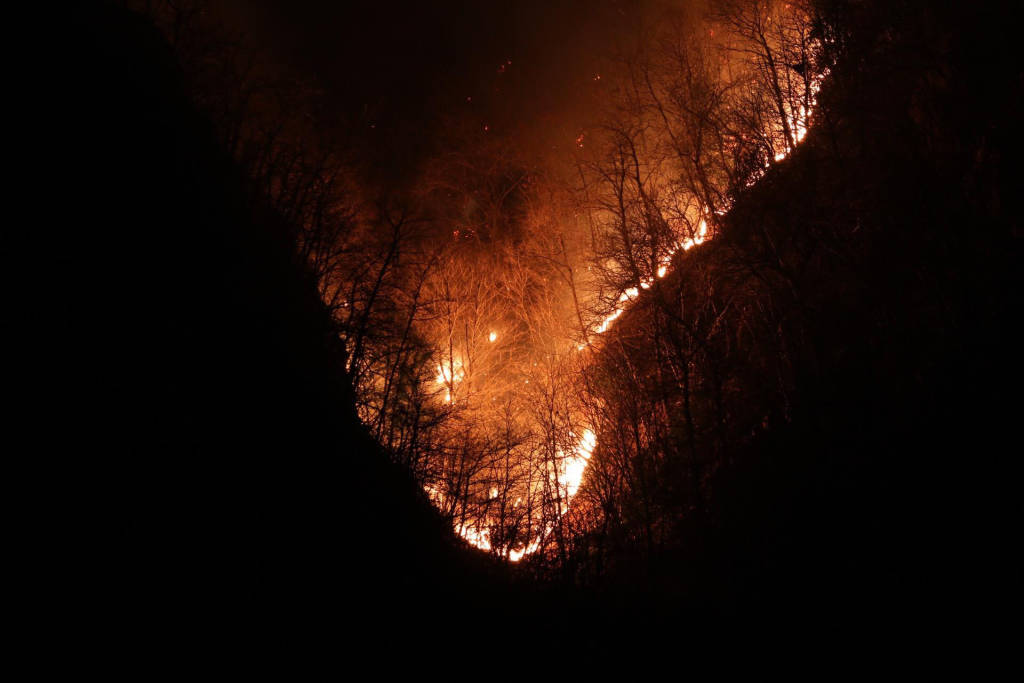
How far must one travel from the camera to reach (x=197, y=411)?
551 cm

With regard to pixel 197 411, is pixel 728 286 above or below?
above

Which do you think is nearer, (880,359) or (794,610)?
(794,610)

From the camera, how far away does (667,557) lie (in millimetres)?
10789

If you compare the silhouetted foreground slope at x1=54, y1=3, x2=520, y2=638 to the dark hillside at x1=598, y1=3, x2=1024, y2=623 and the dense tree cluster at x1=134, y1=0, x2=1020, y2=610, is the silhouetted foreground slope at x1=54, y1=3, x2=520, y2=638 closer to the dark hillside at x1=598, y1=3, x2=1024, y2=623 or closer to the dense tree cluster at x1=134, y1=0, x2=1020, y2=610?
the dense tree cluster at x1=134, y1=0, x2=1020, y2=610

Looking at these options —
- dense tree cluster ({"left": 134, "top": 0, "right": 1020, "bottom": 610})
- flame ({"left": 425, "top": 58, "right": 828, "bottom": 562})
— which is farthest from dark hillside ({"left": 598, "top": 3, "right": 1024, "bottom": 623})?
flame ({"left": 425, "top": 58, "right": 828, "bottom": 562})

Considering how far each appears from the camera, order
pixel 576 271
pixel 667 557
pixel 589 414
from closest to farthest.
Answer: pixel 667 557 → pixel 589 414 → pixel 576 271

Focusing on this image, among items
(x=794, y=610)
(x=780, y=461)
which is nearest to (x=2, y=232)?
(x=794, y=610)

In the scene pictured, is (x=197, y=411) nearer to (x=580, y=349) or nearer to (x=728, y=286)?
(x=728, y=286)

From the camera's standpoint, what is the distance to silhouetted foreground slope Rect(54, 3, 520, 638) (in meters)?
4.43

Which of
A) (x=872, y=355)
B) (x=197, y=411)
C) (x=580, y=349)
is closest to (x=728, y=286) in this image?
(x=872, y=355)

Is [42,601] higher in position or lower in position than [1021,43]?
lower

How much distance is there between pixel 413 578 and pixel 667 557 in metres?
6.69

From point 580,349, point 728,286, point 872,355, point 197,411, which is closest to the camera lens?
point 197,411

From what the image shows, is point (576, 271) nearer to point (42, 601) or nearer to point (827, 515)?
point (827, 515)
